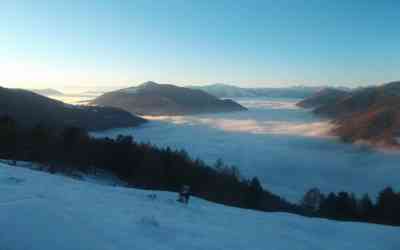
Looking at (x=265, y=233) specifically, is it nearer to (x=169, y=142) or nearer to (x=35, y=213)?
(x=35, y=213)

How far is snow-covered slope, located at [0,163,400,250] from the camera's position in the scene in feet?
21.7

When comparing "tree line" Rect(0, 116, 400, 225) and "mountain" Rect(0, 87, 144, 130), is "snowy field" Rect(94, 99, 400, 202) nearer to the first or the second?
"mountain" Rect(0, 87, 144, 130)

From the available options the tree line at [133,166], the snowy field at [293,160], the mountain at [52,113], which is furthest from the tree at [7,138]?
the mountain at [52,113]

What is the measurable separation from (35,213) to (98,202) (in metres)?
3.24

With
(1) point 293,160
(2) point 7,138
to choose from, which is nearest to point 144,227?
(2) point 7,138

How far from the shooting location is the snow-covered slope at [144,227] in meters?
6.62

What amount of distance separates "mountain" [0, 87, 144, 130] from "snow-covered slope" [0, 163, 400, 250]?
10911cm

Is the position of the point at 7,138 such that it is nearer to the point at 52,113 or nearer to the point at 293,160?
the point at 52,113

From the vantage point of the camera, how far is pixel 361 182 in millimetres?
112188

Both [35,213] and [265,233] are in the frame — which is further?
[265,233]

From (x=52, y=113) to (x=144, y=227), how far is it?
15169 cm

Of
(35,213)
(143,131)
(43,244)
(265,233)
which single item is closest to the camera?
(43,244)

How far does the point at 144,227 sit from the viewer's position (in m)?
8.51

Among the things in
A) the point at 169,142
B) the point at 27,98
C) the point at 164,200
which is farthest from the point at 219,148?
the point at 164,200
